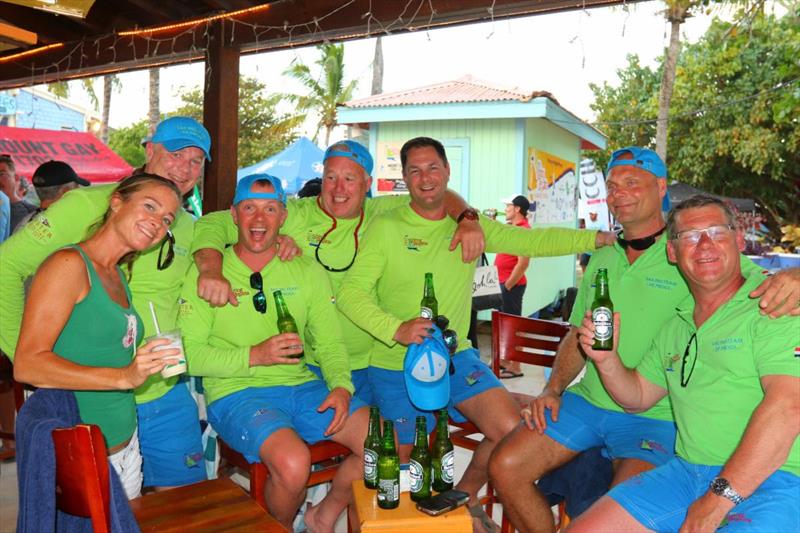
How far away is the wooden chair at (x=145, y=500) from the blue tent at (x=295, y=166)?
39.2ft

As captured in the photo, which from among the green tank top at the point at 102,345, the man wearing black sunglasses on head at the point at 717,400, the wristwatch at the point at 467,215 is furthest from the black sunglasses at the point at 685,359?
the green tank top at the point at 102,345

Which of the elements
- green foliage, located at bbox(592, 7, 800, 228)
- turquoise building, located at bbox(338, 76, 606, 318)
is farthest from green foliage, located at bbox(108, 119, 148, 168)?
turquoise building, located at bbox(338, 76, 606, 318)

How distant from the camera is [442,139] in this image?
10.9 m

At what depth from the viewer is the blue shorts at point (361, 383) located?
3.49 meters

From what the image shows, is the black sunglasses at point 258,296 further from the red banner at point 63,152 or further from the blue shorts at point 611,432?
the red banner at point 63,152

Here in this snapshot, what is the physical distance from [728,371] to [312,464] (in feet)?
5.99

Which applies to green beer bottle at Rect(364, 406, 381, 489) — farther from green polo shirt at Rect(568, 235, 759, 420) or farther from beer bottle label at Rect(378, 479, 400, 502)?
green polo shirt at Rect(568, 235, 759, 420)

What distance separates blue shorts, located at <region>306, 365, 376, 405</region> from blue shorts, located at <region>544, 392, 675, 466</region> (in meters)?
0.97

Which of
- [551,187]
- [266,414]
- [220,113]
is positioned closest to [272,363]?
[266,414]

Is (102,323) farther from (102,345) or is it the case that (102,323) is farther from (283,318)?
(283,318)

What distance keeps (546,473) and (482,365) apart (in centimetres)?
68

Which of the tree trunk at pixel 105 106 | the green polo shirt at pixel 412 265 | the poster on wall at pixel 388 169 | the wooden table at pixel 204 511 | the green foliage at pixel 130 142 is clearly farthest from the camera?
the green foliage at pixel 130 142

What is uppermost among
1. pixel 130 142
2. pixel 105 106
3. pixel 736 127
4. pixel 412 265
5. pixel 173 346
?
pixel 105 106

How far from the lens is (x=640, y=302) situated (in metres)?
3.04
